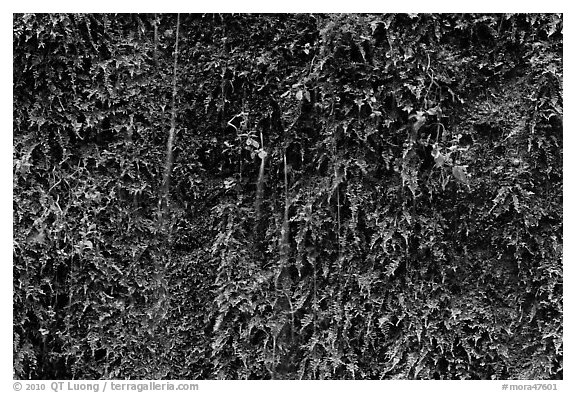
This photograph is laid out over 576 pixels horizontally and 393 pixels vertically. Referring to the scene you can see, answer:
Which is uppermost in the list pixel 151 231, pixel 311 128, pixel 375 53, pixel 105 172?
pixel 375 53

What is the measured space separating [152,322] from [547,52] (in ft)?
5.30

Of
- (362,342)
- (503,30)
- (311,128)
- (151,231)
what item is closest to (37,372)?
(151,231)

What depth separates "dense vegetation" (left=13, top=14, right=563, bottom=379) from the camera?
1774 mm

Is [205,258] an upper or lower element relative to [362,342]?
upper

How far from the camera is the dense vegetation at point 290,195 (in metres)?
1.77

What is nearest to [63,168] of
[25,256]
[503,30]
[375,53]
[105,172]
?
[105,172]

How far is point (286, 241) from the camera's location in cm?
182

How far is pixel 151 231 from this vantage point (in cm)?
184

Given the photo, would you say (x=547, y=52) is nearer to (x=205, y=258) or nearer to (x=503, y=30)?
(x=503, y=30)

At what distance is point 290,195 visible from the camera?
5.95ft

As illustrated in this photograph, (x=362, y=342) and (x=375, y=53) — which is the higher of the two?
(x=375, y=53)

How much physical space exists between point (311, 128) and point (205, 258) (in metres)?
0.58

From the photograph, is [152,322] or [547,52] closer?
[547,52]

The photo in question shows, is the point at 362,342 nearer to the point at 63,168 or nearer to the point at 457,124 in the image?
A: the point at 457,124
